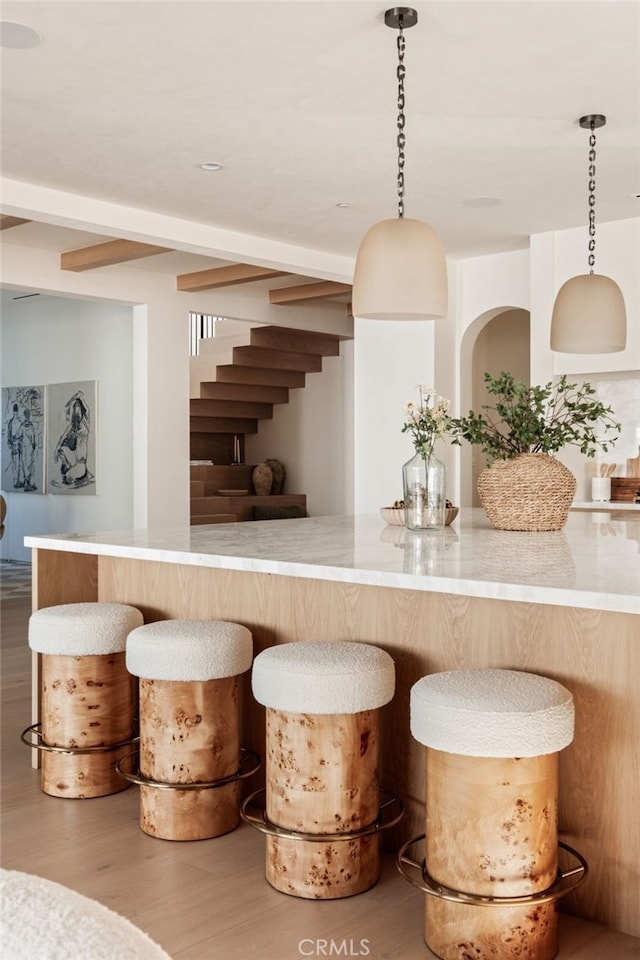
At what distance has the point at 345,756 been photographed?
2.45 m

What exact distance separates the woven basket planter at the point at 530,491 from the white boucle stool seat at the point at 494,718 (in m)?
1.29

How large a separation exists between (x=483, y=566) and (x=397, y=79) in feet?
6.83

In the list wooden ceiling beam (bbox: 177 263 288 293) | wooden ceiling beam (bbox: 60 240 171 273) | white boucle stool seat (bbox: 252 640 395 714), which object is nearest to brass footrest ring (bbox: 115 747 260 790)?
white boucle stool seat (bbox: 252 640 395 714)

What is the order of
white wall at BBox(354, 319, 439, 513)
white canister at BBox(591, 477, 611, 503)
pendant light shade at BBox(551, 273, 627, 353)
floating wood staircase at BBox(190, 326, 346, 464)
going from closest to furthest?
pendant light shade at BBox(551, 273, 627, 353), white canister at BBox(591, 477, 611, 503), white wall at BBox(354, 319, 439, 513), floating wood staircase at BBox(190, 326, 346, 464)

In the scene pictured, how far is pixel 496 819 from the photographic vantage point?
6.80 ft

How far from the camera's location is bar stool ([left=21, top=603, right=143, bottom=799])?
313 cm

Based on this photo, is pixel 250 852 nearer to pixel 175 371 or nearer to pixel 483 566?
pixel 483 566

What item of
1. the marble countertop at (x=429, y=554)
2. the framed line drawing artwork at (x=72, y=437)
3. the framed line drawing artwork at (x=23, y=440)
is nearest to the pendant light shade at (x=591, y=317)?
the marble countertop at (x=429, y=554)

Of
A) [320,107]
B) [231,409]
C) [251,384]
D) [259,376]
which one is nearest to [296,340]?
[259,376]

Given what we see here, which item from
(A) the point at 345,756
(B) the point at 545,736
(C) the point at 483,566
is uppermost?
(C) the point at 483,566

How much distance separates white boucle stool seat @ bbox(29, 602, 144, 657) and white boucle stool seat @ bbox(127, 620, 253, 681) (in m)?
0.25

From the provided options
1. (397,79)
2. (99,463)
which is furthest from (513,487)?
(99,463)

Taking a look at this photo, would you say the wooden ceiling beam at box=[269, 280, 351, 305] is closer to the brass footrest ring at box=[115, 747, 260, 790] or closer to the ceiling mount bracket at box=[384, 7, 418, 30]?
the ceiling mount bracket at box=[384, 7, 418, 30]

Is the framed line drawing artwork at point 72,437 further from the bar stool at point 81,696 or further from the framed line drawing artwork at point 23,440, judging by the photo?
the bar stool at point 81,696
